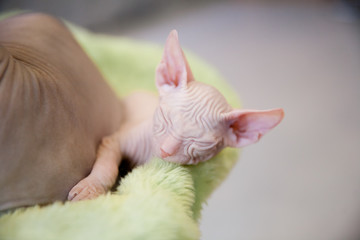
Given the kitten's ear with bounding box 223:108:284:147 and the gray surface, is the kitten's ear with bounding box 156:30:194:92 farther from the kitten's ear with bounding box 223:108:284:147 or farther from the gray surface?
the gray surface

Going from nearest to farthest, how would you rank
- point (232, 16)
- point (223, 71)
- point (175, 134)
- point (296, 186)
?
point (175, 134) → point (296, 186) → point (223, 71) → point (232, 16)

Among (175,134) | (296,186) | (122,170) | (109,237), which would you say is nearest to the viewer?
(109,237)

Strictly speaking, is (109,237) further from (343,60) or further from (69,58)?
(343,60)

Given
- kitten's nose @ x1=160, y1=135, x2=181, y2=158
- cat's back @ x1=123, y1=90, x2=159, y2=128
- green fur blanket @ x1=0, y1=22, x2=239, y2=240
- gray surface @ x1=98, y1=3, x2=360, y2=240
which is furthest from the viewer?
gray surface @ x1=98, y1=3, x2=360, y2=240

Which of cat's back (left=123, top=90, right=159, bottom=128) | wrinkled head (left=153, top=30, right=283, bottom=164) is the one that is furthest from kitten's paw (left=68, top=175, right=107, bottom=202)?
cat's back (left=123, top=90, right=159, bottom=128)

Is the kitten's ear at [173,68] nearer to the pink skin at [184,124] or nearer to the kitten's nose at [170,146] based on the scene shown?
the pink skin at [184,124]

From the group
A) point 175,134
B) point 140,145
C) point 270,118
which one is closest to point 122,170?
point 140,145

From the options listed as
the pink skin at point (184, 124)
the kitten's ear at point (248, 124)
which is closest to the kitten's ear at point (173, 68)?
the pink skin at point (184, 124)
